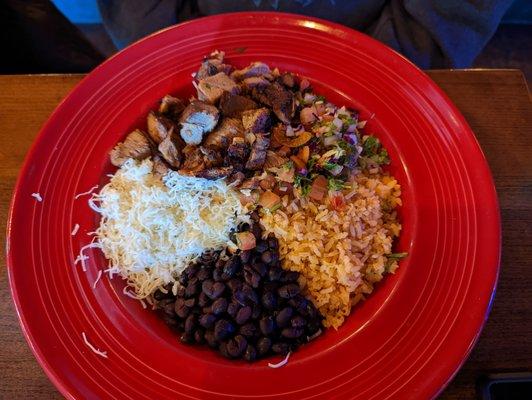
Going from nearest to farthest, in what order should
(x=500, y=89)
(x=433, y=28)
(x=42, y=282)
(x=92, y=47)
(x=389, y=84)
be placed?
(x=42, y=282) → (x=389, y=84) → (x=500, y=89) → (x=433, y=28) → (x=92, y=47)

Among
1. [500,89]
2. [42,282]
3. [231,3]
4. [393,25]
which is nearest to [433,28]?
[393,25]

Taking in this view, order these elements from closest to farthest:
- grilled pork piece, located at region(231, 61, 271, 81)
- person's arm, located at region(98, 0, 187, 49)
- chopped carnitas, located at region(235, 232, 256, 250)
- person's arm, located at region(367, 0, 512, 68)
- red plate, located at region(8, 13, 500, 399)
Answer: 1. red plate, located at region(8, 13, 500, 399)
2. chopped carnitas, located at region(235, 232, 256, 250)
3. grilled pork piece, located at region(231, 61, 271, 81)
4. person's arm, located at region(367, 0, 512, 68)
5. person's arm, located at region(98, 0, 187, 49)

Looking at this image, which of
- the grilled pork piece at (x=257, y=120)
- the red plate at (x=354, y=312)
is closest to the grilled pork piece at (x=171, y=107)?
the red plate at (x=354, y=312)

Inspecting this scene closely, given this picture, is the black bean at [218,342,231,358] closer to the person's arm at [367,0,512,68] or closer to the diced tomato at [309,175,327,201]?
the diced tomato at [309,175,327,201]

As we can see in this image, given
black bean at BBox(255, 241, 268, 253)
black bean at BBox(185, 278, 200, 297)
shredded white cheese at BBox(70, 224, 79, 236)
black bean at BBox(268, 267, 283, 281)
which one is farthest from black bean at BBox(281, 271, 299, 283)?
shredded white cheese at BBox(70, 224, 79, 236)

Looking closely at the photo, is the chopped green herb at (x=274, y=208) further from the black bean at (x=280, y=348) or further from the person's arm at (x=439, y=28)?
the person's arm at (x=439, y=28)

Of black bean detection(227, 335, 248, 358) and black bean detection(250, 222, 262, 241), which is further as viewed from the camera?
black bean detection(250, 222, 262, 241)

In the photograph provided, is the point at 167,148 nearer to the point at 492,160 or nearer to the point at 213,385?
the point at 213,385
